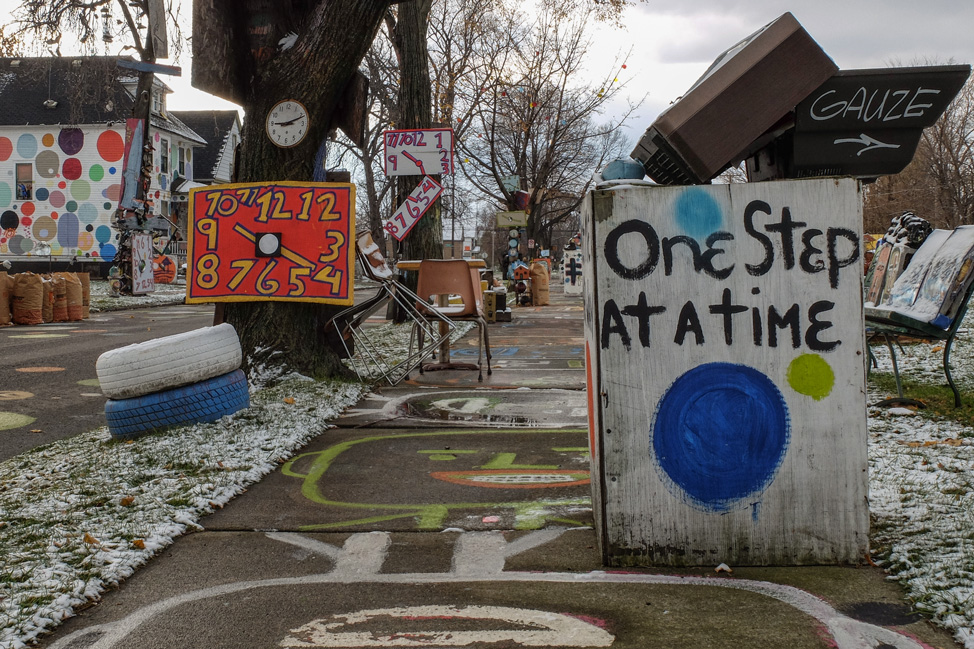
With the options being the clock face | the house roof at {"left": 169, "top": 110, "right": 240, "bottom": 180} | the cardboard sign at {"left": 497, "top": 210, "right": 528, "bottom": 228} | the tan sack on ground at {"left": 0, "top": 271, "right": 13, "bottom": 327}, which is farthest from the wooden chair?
the house roof at {"left": 169, "top": 110, "right": 240, "bottom": 180}

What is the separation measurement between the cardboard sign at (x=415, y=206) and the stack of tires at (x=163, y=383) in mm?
6215

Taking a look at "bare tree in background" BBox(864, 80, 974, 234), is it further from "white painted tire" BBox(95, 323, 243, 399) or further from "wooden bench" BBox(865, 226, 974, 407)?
"white painted tire" BBox(95, 323, 243, 399)

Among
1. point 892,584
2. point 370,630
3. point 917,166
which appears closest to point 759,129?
point 892,584

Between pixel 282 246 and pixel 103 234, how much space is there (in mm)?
39060

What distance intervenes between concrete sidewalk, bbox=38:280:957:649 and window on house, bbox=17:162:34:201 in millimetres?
44753

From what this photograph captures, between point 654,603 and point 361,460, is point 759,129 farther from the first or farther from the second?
point 361,460

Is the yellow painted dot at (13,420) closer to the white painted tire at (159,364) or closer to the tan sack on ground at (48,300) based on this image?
the white painted tire at (159,364)

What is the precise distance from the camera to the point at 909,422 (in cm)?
520

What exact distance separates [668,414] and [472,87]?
3147 cm

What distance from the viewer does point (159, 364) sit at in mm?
5293

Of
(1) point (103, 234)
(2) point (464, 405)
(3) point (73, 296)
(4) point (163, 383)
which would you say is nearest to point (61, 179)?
(1) point (103, 234)

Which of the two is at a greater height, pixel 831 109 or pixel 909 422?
pixel 831 109

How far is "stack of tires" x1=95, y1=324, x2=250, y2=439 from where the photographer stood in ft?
17.2

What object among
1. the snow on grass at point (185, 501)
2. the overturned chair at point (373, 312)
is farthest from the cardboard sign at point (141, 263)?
the snow on grass at point (185, 501)
